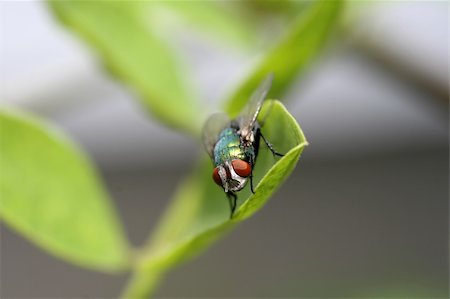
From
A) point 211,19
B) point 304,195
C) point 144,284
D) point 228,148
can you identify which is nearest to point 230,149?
point 228,148

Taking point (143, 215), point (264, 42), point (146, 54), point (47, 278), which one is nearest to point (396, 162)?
point (143, 215)

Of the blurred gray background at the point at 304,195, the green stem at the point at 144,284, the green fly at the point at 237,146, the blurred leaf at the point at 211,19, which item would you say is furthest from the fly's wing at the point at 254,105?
the blurred gray background at the point at 304,195

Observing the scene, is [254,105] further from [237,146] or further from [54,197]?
[54,197]

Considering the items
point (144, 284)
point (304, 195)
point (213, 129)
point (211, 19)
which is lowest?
point (144, 284)


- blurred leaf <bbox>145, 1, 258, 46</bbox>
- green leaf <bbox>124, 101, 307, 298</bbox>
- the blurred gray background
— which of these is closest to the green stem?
green leaf <bbox>124, 101, 307, 298</bbox>

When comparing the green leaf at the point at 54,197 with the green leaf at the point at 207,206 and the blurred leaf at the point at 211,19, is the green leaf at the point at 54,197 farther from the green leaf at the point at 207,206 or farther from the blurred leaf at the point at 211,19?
the blurred leaf at the point at 211,19

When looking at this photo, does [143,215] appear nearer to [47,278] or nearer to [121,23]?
[47,278]
